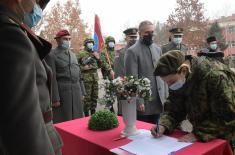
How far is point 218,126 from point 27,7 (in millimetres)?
1503

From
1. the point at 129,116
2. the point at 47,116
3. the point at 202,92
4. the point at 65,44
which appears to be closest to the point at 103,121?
the point at 129,116

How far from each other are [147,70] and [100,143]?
5.42ft

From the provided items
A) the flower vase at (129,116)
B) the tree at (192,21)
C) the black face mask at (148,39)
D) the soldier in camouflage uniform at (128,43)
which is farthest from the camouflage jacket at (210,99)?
the tree at (192,21)

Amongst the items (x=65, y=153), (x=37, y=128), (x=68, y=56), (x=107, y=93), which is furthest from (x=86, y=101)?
(x=37, y=128)

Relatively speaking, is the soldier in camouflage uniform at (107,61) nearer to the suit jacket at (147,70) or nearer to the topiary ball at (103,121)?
the suit jacket at (147,70)

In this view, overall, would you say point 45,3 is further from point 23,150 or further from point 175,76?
point 175,76

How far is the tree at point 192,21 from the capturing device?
20734mm

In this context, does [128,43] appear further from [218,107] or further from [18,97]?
[18,97]

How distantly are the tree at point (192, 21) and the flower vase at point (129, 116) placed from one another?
62.8ft

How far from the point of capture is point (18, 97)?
3.14 ft

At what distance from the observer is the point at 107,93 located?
2301 millimetres

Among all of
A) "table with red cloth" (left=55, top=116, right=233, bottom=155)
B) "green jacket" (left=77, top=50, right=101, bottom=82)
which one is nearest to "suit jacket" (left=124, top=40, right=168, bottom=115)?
"table with red cloth" (left=55, top=116, right=233, bottom=155)

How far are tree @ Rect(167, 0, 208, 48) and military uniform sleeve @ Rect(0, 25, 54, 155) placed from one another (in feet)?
67.1

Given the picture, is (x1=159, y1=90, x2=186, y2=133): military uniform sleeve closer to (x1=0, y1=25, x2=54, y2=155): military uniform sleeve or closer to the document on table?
the document on table
